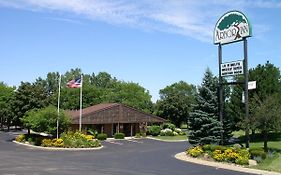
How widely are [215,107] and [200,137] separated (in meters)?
2.86

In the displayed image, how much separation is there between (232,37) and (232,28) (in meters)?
0.74

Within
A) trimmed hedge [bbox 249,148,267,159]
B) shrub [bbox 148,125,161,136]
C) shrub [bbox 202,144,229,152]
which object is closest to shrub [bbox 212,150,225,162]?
shrub [bbox 202,144,229,152]

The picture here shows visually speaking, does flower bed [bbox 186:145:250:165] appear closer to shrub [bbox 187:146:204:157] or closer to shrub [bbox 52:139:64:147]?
shrub [bbox 187:146:204:157]

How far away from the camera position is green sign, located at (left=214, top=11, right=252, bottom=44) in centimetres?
3020

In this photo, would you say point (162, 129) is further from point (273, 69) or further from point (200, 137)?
point (200, 137)

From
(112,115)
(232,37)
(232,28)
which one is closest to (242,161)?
(232,37)

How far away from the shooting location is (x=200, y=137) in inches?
1288

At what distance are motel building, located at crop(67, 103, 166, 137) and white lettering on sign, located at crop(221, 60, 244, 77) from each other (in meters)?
26.5

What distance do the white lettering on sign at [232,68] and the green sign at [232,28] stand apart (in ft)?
6.17

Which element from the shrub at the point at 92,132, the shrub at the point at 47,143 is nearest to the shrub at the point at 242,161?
the shrub at the point at 47,143

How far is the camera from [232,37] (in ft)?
102

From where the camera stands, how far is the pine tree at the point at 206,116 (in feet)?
105

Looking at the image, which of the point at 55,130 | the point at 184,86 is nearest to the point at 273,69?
the point at 55,130

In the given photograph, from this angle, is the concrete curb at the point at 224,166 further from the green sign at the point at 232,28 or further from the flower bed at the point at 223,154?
the green sign at the point at 232,28
